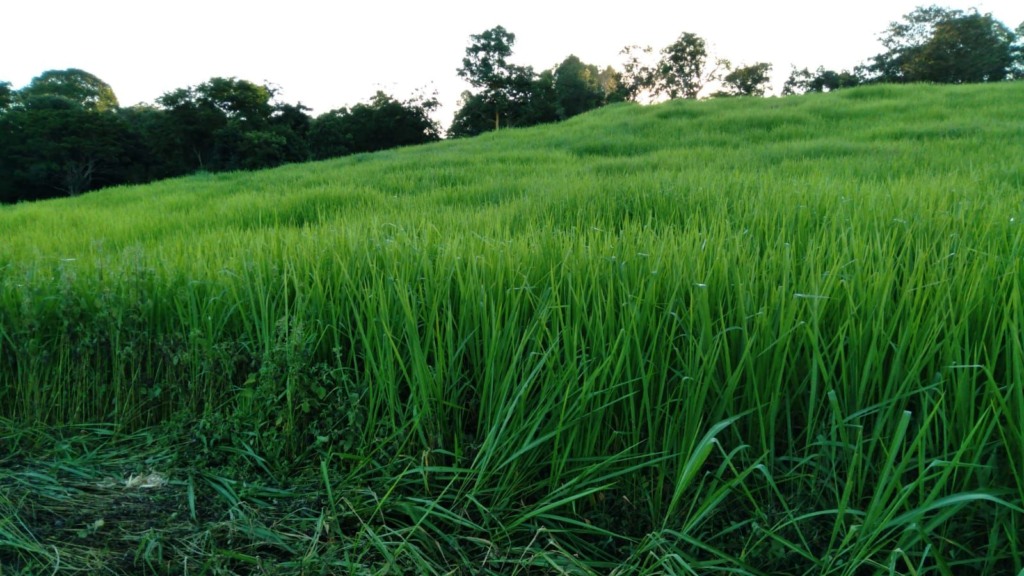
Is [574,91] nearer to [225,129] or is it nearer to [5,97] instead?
[225,129]

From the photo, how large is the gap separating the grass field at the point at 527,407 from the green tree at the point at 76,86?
174ft

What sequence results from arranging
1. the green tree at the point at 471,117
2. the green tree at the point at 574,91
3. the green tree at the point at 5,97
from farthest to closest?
the green tree at the point at 574,91
the green tree at the point at 471,117
the green tree at the point at 5,97

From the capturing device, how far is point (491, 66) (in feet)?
149

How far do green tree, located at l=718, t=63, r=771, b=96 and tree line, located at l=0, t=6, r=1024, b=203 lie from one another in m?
1.97

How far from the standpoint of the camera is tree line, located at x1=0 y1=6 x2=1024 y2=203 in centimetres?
3384

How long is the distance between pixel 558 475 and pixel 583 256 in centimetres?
74

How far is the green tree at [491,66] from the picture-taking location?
4497cm

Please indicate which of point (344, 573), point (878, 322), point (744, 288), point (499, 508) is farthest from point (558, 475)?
point (878, 322)

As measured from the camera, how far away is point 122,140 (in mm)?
35219

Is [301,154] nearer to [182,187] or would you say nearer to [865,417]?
[182,187]

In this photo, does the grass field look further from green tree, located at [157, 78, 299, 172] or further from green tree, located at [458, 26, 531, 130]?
green tree, located at [458, 26, 531, 130]

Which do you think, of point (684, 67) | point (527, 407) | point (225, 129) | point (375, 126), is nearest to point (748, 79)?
point (684, 67)

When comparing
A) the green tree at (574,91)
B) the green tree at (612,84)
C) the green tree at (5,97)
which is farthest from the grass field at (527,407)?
the green tree at (612,84)

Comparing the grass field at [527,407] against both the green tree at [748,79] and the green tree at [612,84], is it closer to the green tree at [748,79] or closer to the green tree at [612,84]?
the green tree at [612,84]
